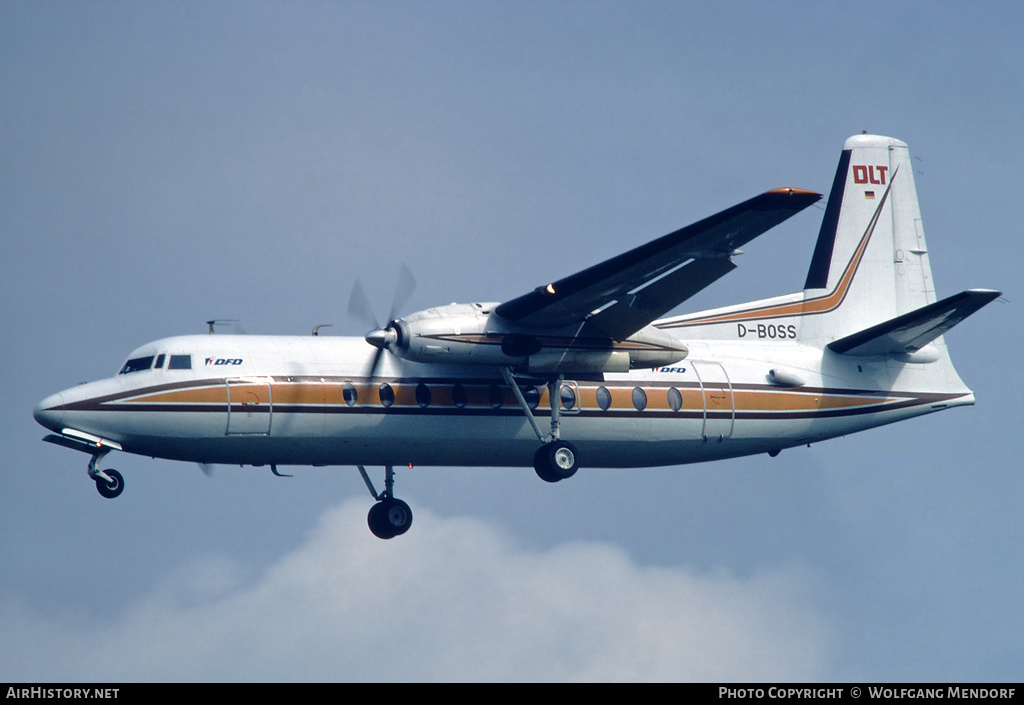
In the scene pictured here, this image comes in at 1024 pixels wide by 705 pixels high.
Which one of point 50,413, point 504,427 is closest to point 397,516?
point 504,427

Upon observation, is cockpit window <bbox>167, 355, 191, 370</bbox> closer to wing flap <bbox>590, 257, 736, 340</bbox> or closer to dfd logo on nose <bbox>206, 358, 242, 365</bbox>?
dfd logo on nose <bbox>206, 358, 242, 365</bbox>

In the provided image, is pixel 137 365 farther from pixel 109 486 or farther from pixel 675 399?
pixel 675 399

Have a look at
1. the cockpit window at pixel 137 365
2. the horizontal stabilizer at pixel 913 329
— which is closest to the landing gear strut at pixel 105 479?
the cockpit window at pixel 137 365

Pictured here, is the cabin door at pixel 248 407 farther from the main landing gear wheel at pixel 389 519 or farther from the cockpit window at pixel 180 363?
the main landing gear wheel at pixel 389 519

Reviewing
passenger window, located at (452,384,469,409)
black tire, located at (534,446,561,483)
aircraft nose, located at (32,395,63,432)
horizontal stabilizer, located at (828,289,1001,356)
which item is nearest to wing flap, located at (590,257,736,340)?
black tire, located at (534,446,561,483)

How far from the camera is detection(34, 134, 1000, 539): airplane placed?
21.4m

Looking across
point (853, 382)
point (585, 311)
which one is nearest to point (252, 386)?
point (585, 311)

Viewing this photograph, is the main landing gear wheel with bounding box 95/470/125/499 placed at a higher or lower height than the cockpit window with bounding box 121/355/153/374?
lower

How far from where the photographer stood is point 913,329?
25031 mm

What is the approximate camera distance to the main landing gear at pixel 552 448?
2294 centimetres

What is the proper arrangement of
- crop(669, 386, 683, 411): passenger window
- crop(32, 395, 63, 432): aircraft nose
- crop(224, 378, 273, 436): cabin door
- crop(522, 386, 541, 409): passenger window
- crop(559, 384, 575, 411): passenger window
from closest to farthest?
crop(32, 395, 63, 432): aircraft nose
crop(224, 378, 273, 436): cabin door
crop(522, 386, 541, 409): passenger window
crop(559, 384, 575, 411): passenger window
crop(669, 386, 683, 411): passenger window

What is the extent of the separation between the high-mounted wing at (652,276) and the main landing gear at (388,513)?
4.42 m

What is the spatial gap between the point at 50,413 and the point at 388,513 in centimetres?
634
